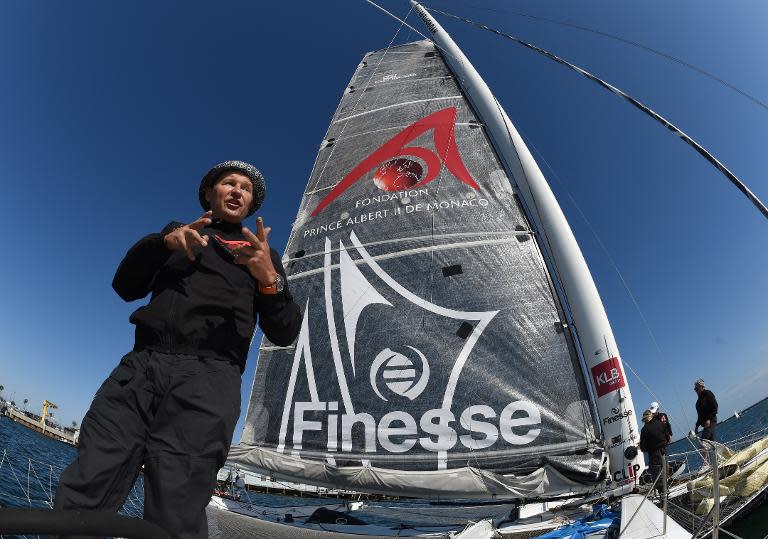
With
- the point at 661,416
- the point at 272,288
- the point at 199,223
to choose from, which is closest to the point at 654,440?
the point at 661,416

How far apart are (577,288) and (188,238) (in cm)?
432

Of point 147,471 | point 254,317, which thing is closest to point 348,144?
point 254,317

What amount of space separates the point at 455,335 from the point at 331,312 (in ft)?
5.62

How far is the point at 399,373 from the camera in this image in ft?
14.9

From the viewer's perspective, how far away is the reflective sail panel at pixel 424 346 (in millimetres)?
3936

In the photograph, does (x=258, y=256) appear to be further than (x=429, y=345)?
No

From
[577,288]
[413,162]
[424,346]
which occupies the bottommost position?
[424,346]

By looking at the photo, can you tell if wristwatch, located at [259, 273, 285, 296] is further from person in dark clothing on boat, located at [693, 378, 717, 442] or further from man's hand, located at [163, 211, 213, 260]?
person in dark clothing on boat, located at [693, 378, 717, 442]

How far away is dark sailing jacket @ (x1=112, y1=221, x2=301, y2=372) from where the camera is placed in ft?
4.09

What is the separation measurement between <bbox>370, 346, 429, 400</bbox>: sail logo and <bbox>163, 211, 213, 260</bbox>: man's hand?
3.53 meters

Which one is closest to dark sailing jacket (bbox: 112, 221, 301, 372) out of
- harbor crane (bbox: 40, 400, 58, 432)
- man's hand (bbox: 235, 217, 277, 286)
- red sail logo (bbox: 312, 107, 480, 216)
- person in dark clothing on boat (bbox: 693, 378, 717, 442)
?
man's hand (bbox: 235, 217, 277, 286)

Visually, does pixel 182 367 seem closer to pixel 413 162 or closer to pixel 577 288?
pixel 577 288

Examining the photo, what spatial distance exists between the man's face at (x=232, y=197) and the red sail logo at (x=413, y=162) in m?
4.71

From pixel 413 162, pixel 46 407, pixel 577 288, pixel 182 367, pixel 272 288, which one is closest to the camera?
pixel 182 367
